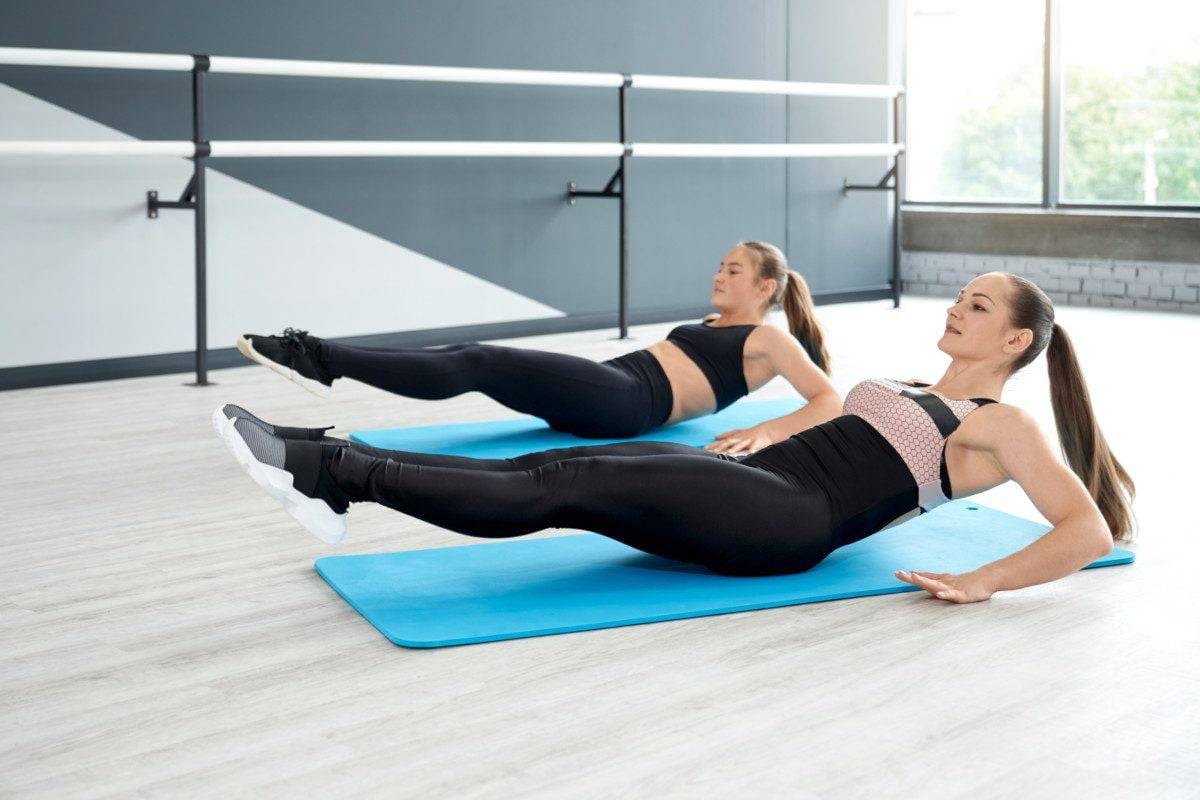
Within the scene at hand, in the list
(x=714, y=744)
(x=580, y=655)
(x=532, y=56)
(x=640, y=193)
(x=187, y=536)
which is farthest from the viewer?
(x=640, y=193)

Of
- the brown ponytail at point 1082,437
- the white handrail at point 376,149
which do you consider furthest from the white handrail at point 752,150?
the brown ponytail at point 1082,437

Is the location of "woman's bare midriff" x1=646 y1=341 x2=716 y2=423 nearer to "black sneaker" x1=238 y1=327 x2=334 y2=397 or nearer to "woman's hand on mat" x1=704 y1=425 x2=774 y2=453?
"woman's hand on mat" x1=704 y1=425 x2=774 y2=453

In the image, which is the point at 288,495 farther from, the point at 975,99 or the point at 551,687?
the point at 975,99

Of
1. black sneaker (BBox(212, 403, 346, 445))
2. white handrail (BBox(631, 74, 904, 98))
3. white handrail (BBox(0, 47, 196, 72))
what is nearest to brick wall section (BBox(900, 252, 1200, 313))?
white handrail (BBox(631, 74, 904, 98))

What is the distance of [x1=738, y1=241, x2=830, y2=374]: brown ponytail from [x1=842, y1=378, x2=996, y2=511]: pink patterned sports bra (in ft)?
3.75

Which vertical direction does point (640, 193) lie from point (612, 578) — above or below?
above

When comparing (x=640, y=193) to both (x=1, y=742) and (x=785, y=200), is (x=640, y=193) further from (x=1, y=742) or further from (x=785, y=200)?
(x=1, y=742)

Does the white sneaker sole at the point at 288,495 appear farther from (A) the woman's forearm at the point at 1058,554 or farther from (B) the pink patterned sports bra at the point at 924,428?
(A) the woman's forearm at the point at 1058,554

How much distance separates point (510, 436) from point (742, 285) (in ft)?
2.22

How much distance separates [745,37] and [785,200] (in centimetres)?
77

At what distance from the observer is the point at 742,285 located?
10.6 feet

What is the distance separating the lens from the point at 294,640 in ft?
6.36

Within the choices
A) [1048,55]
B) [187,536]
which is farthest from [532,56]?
[187,536]

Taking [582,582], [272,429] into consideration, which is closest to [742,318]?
[582,582]
